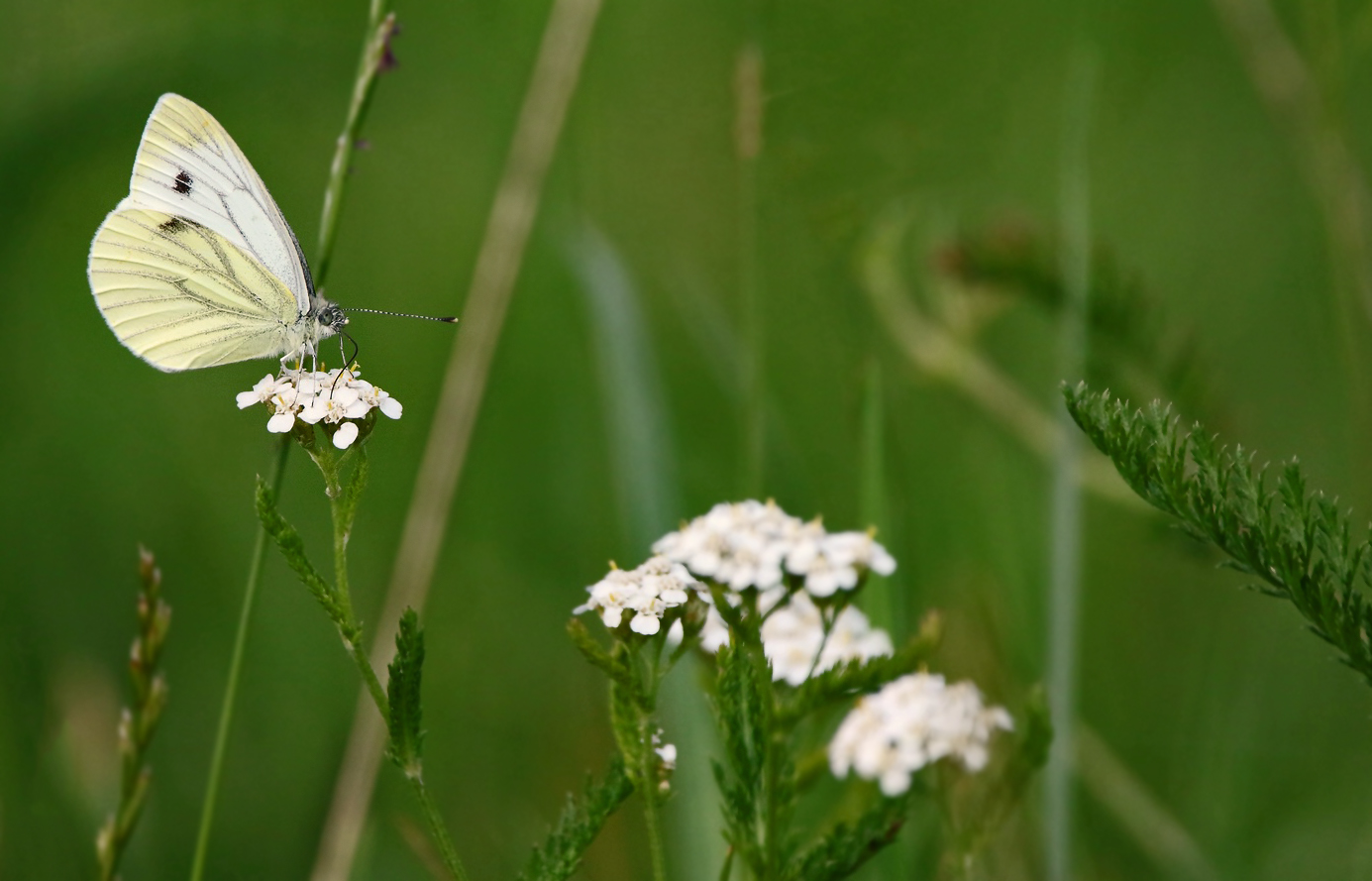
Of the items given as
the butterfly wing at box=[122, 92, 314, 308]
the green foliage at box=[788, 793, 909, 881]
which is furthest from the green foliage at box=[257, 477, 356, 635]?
the butterfly wing at box=[122, 92, 314, 308]

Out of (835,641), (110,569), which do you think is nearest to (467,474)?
(110,569)

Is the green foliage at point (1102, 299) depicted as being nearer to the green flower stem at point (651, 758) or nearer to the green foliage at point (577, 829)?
the green flower stem at point (651, 758)

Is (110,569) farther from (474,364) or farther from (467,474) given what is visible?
(474,364)

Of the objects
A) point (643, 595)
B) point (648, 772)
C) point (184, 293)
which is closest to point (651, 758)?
point (648, 772)

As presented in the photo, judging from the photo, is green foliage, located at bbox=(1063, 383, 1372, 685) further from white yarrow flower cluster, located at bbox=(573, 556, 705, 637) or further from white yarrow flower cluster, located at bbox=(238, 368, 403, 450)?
white yarrow flower cluster, located at bbox=(238, 368, 403, 450)

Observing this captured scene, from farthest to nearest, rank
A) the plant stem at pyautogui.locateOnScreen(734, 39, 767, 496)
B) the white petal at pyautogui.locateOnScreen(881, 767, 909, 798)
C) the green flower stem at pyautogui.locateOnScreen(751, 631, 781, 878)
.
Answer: the plant stem at pyautogui.locateOnScreen(734, 39, 767, 496), the white petal at pyautogui.locateOnScreen(881, 767, 909, 798), the green flower stem at pyautogui.locateOnScreen(751, 631, 781, 878)

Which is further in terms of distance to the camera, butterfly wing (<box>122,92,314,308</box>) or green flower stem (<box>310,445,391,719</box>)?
butterfly wing (<box>122,92,314,308</box>)

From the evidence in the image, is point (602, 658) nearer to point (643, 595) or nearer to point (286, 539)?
point (643, 595)
